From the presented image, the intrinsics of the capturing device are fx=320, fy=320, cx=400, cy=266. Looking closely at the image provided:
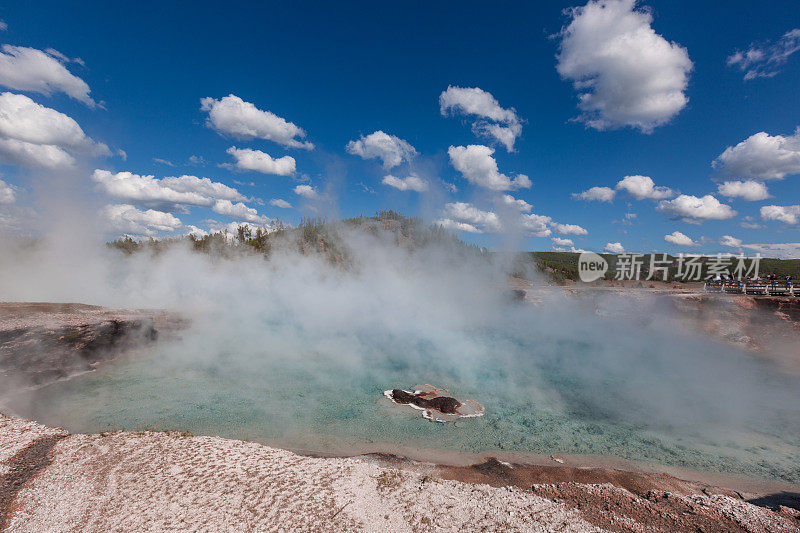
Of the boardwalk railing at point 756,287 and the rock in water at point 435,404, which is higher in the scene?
the boardwalk railing at point 756,287

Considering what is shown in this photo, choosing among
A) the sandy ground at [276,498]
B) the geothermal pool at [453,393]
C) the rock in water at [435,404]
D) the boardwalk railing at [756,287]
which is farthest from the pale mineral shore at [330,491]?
the boardwalk railing at [756,287]

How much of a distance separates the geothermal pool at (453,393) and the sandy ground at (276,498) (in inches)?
Result: 80.1

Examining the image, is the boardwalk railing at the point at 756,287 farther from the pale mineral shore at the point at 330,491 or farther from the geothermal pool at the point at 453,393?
the pale mineral shore at the point at 330,491

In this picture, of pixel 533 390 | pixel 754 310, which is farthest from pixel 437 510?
pixel 754 310

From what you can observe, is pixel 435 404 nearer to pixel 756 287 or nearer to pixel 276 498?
pixel 276 498

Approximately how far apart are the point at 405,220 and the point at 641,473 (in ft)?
92.0

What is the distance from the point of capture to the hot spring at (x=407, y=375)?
30.9 ft

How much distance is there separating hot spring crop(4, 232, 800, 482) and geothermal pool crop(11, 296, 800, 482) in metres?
0.08

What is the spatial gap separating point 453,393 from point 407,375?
2.40 meters

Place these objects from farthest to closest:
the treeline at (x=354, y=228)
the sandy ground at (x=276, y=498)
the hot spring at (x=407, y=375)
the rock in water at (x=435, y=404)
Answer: the treeline at (x=354, y=228) < the rock in water at (x=435, y=404) < the hot spring at (x=407, y=375) < the sandy ground at (x=276, y=498)

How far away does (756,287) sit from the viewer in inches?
918

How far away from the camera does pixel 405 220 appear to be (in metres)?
33.7

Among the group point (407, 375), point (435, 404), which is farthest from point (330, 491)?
point (407, 375)

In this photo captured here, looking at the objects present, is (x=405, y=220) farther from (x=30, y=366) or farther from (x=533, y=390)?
(x=30, y=366)
